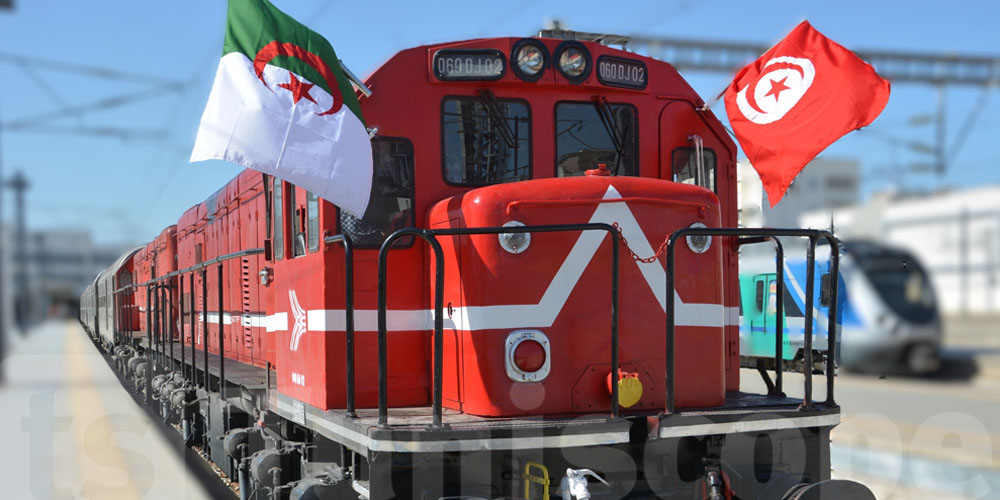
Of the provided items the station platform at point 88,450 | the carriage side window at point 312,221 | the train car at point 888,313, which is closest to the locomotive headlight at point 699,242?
the train car at point 888,313

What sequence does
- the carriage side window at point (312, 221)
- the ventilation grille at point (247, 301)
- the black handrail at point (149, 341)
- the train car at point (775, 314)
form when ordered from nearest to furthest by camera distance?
the carriage side window at point (312, 221) < the train car at point (775, 314) < the ventilation grille at point (247, 301) < the black handrail at point (149, 341)

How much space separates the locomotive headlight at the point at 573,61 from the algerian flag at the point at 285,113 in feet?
4.56

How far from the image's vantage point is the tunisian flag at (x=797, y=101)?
5.53 m

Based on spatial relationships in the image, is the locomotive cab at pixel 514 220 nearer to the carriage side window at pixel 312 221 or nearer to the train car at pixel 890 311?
Result: the carriage side window at pixel 312 221

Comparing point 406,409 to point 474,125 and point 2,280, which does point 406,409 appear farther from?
point 2,280

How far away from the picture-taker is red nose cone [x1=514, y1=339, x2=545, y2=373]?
4.51m

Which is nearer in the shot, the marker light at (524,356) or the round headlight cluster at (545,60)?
the marker light at (524,356)

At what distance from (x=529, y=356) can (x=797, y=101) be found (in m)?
2.78

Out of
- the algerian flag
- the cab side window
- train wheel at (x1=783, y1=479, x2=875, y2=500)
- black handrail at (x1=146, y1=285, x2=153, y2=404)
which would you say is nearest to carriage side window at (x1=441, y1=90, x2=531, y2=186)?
the algerian flag

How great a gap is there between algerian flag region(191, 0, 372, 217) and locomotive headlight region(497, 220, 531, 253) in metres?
0.81

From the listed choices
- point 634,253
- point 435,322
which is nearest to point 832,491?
point 634,253

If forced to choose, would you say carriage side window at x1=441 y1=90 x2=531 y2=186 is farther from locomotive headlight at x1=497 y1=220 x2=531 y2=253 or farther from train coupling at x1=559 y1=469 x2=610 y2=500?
train coupling at x1=559 y1=469 x2=610 y2=500

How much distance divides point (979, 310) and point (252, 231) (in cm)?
766

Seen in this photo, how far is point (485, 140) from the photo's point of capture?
17.2 ft
